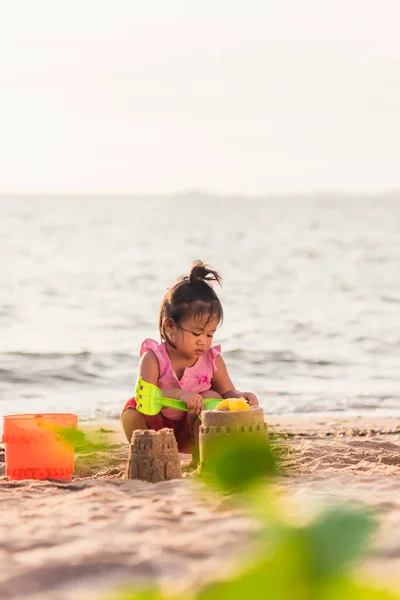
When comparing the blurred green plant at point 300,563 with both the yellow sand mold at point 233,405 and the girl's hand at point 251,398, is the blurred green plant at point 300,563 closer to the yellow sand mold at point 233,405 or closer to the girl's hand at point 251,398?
the yellow sand mold at point 233,405

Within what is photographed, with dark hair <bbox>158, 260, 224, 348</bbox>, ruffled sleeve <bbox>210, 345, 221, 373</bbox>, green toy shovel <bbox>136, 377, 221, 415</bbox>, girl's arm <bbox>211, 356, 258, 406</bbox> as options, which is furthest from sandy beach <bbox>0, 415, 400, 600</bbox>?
dark hair <bbox>158, 260, 224, 348</bbox>

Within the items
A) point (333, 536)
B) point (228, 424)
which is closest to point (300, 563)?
point (333, 536)

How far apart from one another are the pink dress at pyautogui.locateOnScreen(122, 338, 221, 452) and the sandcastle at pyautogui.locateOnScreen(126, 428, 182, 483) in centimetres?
61

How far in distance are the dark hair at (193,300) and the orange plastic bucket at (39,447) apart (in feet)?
2.38

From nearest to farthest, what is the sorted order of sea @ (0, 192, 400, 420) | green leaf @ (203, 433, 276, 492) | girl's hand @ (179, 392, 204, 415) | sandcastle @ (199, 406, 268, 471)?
green leaf @ (203, 433, 276, 492) < sandcastle @ (199, 406, 268, 471) < girl's hand @ (179, 392, 204, 415) < sea @ (0, 192, 400, 420)

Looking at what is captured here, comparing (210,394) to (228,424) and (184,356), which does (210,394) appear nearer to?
(184,356)

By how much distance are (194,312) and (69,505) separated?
134 cm

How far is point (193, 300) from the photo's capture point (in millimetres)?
3973

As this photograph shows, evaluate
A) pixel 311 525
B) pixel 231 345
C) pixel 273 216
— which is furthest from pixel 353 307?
pixel 273 216

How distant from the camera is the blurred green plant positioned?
1.80 feet

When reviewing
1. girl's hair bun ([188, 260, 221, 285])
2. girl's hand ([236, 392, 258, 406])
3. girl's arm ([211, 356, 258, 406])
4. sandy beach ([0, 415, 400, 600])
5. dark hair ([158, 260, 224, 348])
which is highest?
girl's hair bun ([188, 260, 221, 285])

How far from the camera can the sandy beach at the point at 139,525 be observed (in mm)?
1901

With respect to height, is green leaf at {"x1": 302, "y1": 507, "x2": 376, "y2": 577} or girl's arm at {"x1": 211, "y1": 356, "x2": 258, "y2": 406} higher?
green leaf at {"x1": 302, "y1": 507, "x2": 376, "y2": 577}

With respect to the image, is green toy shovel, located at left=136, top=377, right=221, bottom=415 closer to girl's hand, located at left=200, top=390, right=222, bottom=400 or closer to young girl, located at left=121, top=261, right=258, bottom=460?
young girl, located at left=121, top=261, right=258, bottom=460
